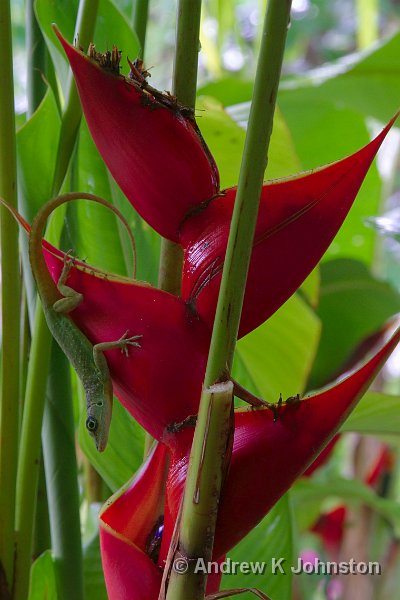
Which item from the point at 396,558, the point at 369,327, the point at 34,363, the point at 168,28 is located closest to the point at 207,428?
the point at 34,363

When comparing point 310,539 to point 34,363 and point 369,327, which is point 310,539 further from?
point 34,363

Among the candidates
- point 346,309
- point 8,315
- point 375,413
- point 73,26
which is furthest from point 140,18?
point 346,309

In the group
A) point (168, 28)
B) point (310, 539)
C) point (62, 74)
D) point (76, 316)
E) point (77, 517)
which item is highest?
point (168, 28)

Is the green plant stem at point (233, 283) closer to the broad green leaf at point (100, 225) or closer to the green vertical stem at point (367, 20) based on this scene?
the broad green leaf at point (100, 225)

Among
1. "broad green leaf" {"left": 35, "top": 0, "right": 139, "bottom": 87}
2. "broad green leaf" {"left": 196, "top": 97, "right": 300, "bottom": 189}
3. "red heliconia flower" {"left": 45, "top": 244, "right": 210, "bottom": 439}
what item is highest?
"broad green leaf" {"left": 35, "top": 0, "right": 139, "bottom": 87}

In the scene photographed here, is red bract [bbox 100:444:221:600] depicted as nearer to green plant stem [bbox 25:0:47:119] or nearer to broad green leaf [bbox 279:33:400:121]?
green plant stem [bbox 25:0:47:119]

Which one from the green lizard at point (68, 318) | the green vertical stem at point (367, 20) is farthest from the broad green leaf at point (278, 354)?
the green vertical stem at point (367, 20)

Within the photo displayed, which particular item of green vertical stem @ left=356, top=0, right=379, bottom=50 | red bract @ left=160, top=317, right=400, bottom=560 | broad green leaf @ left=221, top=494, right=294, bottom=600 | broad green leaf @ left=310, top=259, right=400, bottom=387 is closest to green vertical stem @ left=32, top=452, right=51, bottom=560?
broad green leaf @ left=221, top=494, right=294, bottom=600
